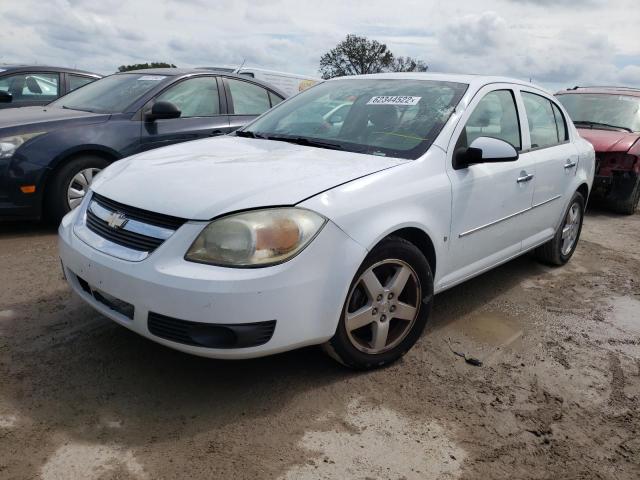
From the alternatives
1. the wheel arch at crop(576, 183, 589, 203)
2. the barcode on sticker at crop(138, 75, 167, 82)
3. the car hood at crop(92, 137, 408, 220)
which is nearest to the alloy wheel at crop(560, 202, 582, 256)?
the wheel arch at crop(576, 183, 589, 203)

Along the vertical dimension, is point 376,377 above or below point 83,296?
below

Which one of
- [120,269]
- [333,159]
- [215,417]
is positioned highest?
[333,159]

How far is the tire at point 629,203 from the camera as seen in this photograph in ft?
25.2

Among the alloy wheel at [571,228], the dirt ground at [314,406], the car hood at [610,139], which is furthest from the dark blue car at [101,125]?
the car hood at [610,139]

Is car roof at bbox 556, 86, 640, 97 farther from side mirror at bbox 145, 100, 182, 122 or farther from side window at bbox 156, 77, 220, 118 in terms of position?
side mirror at bbox 145, 100, 182, 122

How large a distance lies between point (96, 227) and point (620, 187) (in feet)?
23.2

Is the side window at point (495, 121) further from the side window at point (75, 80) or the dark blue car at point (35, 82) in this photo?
the side window at point (75, 80)

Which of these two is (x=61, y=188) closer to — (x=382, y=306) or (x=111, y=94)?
(x=111, y=94)

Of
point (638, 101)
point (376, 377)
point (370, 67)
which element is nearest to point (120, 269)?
point (376, 377)

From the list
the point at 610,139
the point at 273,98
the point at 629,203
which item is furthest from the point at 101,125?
the point at 629,203

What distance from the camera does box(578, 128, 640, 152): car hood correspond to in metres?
7.50

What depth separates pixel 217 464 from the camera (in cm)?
222

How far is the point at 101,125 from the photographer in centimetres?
535

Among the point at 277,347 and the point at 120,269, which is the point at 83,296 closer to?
the point at 120,269
